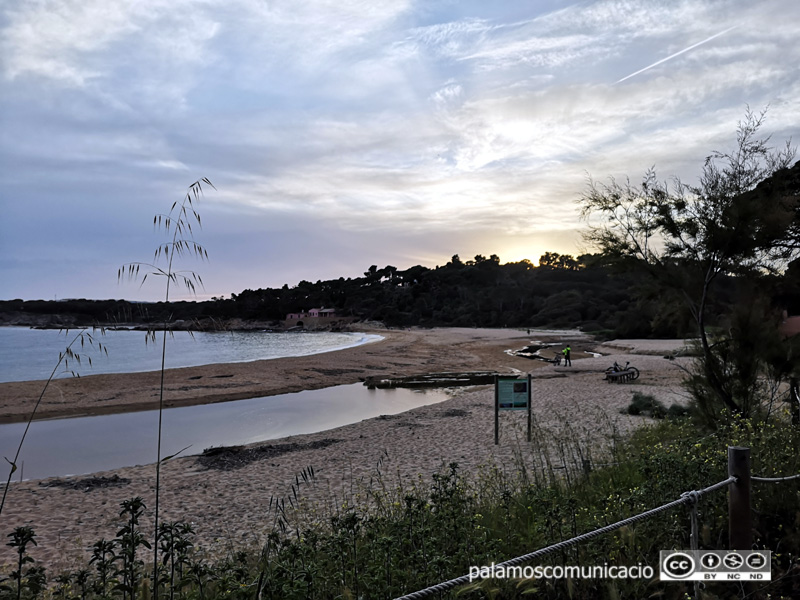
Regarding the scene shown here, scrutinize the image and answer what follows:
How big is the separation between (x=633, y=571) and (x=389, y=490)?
17.6 feet

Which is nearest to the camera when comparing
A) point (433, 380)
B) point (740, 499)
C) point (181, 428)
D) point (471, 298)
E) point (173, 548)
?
point (173, 548)

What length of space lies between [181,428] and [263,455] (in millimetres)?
5889

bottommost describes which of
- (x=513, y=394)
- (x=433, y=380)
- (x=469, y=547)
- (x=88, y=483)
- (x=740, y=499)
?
(x=88, y=483)

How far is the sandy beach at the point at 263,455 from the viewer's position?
26.8 ft

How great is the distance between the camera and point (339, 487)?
29.7 ft

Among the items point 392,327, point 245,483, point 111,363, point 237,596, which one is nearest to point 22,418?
point 245,483

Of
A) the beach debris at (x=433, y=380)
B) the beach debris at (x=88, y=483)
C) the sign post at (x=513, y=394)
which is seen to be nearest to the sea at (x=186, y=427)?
the beach debris at (x=88, y=483)

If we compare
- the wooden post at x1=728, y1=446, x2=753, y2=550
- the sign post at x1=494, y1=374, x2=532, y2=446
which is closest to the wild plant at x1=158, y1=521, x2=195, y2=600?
the wooden post at x1=728, y1=446, x2=753, y2=550

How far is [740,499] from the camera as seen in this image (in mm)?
3291

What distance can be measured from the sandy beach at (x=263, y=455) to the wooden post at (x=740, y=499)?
4.01 metres

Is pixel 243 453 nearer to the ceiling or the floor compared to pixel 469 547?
nearer to the floor

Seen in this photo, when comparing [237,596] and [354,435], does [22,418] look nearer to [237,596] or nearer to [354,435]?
[354,435]

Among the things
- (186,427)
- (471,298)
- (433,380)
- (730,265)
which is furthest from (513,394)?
(471,298)

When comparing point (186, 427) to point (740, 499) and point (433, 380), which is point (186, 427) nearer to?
point (433, 380)
